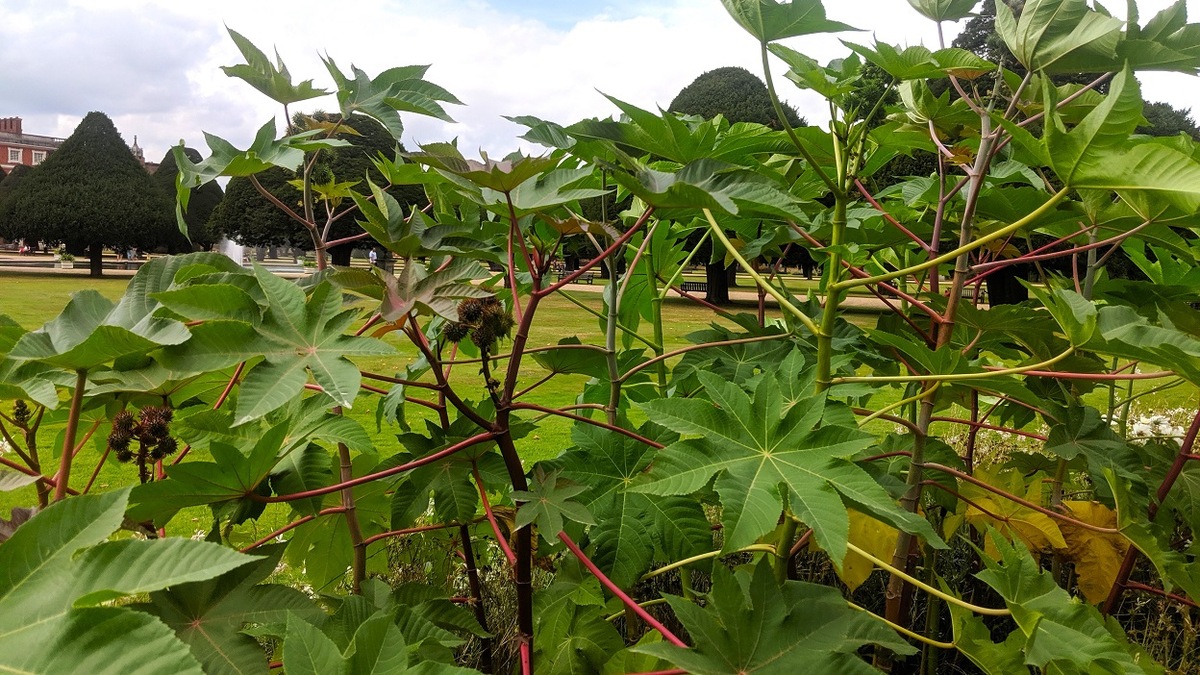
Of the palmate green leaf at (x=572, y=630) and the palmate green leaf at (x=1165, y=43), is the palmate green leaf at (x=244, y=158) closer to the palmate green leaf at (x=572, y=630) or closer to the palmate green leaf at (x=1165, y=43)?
the palmate green leaf at (x=572, y=630)

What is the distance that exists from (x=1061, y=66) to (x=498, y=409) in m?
0.92

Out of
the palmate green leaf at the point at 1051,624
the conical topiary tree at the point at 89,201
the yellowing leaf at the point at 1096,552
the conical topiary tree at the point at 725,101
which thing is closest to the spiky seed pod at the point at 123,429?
the palmate green leaf at the point at 1051,624

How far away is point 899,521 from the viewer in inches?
34.6

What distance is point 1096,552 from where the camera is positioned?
4.72ft

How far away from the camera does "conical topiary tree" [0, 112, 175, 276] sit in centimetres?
2827

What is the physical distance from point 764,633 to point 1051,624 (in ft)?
1.25

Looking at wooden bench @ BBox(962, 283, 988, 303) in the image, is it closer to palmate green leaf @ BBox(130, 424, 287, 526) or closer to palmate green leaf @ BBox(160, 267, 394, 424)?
palmate green leaf @ BBox(160, 267, 394, 424)

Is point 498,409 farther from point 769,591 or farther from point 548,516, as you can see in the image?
point 769,591

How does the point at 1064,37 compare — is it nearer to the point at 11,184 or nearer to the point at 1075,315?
the point at 1075,315

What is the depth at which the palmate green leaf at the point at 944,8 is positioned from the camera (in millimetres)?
1263

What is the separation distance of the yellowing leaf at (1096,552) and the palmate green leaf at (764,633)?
75 cm

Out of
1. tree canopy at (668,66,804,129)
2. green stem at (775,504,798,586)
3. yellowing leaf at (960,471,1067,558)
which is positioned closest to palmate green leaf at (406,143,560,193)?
green stem at (775,504,798,586)

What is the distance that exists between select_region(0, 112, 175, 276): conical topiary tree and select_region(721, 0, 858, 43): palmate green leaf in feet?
109

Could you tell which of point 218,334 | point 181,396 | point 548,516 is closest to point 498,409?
point 548,516
